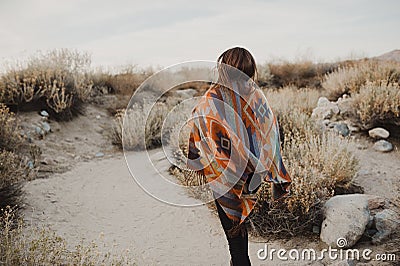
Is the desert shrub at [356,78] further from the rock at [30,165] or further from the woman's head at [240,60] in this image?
the woman's head at [240,60]

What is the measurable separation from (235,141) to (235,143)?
14 millimetres

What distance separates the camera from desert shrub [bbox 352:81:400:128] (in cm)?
669

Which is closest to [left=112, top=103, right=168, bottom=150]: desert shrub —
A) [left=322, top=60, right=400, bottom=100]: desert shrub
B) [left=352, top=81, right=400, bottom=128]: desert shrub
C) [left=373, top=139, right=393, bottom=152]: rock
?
[left=352, top=81, right=400, bottom=128]: desert shrub

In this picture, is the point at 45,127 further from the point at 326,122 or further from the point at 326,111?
the point at 326,111

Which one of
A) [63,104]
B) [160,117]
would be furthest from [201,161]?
[63,104]

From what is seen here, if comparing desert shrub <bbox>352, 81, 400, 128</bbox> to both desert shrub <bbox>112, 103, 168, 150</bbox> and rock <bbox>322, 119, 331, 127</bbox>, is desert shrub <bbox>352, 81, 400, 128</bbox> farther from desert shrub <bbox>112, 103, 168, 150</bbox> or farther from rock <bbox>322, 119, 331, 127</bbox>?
desert shrub <bbox>112, 103, 168, 150</bbox>

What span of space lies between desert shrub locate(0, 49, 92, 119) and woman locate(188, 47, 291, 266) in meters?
6.26

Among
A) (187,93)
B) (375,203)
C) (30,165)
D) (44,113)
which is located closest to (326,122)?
(375,203)

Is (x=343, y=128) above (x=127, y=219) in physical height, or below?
above

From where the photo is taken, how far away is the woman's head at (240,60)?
8.36 ft

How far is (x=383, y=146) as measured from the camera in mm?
6387

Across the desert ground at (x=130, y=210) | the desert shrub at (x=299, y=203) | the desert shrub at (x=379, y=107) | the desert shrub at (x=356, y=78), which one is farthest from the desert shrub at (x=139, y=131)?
the desert shrub at (x=356, y=78)

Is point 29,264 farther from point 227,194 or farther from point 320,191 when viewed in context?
point 320,191

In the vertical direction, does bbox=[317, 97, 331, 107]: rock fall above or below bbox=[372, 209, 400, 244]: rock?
above
